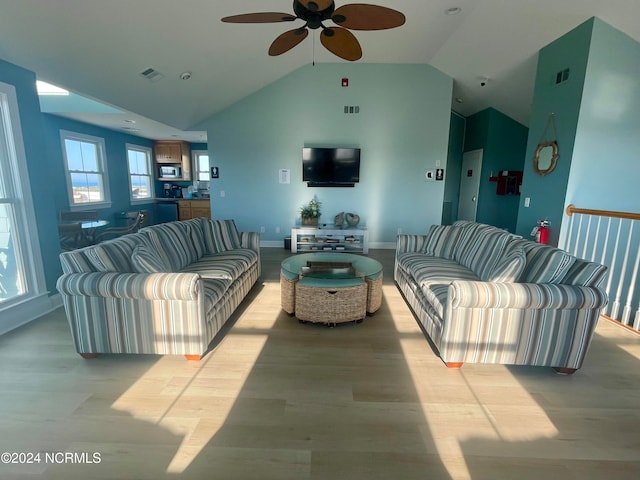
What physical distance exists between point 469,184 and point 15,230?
7.78 meters

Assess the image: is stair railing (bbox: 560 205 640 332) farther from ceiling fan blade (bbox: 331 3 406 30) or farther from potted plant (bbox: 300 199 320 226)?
potted plant (bbox: 300 199 320 226)

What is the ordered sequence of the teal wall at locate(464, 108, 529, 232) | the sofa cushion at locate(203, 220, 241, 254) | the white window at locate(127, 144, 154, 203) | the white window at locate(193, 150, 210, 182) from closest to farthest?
the sofa cushion at locate(203, 220, 241, 254), the teal wall at locate(464, 108, 529, 232), the white window at locate(127, 144, 154, 203), the white window at locate(193, 150, 210, 182)

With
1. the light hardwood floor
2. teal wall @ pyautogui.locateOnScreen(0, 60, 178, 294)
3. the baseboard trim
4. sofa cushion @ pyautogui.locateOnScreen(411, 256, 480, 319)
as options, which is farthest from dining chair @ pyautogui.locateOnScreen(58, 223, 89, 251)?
sofa cushion @ pyautogui.locateOnScreen(411, 256, 480, 319)

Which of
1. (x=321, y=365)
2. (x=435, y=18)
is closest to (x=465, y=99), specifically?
(x=435, y=18)

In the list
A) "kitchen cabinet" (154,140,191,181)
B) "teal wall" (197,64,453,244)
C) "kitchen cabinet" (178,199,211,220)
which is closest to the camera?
"teal wall" (197,64,453,244)

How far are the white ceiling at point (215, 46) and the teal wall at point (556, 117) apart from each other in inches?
8.2

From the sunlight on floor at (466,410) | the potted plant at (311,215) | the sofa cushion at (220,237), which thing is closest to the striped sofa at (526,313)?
the sunlight on floor at (466,410)

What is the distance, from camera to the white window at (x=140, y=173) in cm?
740

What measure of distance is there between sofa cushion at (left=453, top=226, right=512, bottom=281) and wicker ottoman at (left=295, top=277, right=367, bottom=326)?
1145 millimetres

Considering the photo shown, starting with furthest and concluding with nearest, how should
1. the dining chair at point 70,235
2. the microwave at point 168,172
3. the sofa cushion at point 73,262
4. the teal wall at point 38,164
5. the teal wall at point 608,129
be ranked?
the microwave at point 168,172 → the dining chair at point 70,235 → the teal wall at point 608,129 → the teal wall at point 38,164 → the sofa cushion at point 73,262

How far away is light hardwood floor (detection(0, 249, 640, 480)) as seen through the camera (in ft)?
4.75

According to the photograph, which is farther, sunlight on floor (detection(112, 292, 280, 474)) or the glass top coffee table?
the glass top coffee table

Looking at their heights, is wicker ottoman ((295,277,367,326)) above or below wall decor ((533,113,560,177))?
below

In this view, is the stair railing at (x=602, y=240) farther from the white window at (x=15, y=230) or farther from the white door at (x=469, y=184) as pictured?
the white window at (x=15, y=230)
